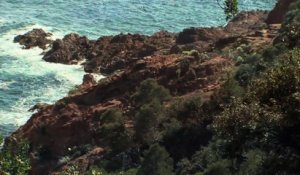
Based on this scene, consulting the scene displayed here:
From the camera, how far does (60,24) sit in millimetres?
78188

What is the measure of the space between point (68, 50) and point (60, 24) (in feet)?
39.1

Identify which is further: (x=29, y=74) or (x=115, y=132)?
(x=29, y=74)

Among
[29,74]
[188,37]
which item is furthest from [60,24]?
[188,37]

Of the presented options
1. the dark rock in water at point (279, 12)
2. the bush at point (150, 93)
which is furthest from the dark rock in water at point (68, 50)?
the bush at point (150, 93)

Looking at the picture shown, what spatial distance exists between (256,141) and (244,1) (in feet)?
235

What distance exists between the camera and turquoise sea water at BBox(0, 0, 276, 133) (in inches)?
2269

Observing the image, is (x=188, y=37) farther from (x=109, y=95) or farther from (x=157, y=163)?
(x=157, y=163)

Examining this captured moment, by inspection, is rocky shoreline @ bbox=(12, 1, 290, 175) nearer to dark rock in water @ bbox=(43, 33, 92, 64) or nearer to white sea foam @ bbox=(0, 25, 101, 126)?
white sea foam @ bbox=(0, 25, 101, 126)

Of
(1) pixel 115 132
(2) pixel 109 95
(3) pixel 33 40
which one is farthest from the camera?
(3) pixel 33 40

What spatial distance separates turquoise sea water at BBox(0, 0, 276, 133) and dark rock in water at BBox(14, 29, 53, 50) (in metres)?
1.00

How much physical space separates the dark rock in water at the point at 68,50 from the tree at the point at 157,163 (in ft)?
120

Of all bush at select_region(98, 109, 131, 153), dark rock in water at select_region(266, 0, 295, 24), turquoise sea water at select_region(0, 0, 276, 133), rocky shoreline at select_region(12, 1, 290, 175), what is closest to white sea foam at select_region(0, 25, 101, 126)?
turquoise sea water at select_region(0, 0, 276, 133)

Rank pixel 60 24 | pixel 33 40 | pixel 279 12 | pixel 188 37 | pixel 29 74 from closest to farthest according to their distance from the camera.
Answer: pixel 279 12, pixel 29 74, pixel 188 37, pixel 33 40, pixel 60 24

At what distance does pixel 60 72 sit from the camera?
63344 millimetres
